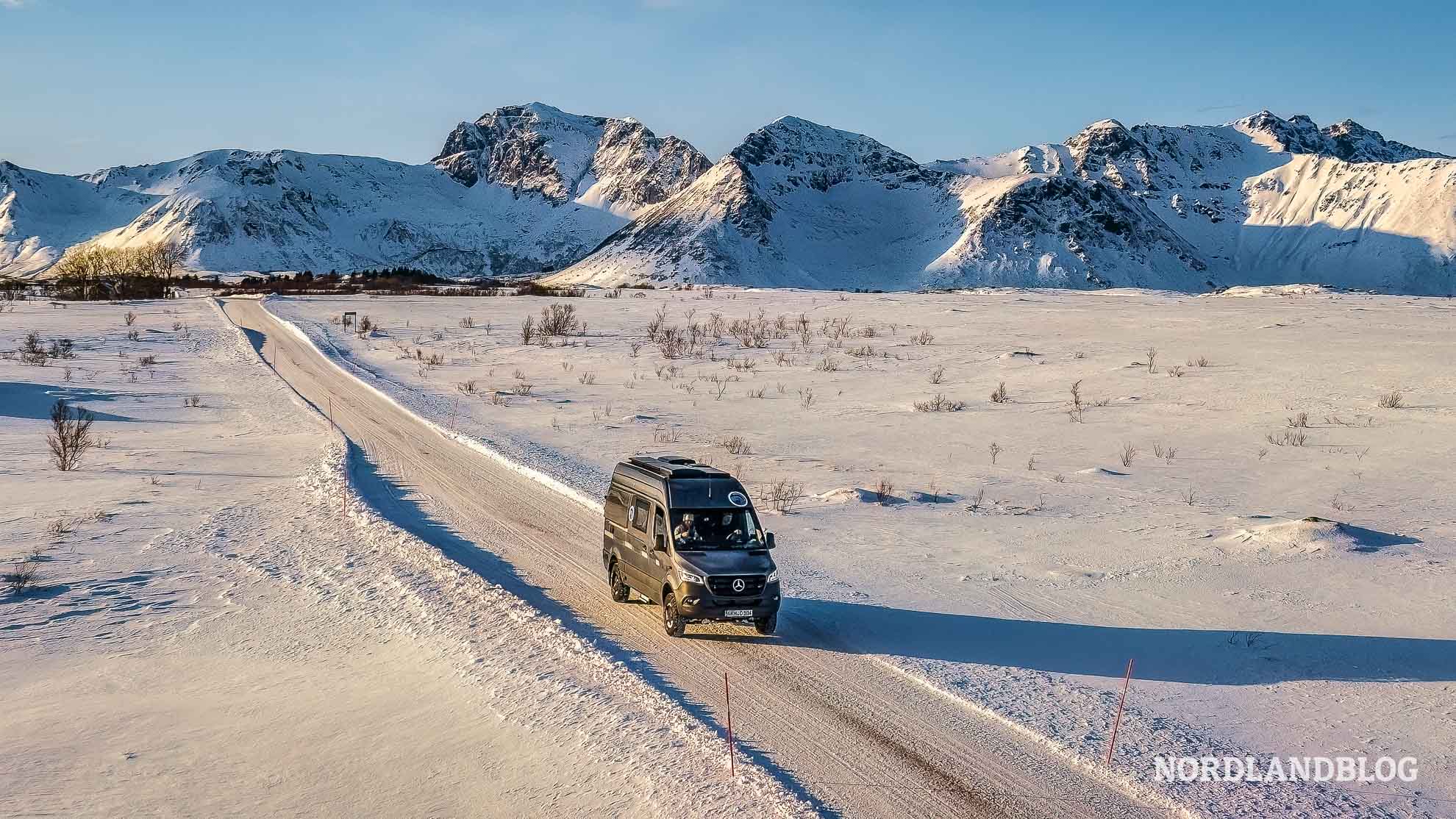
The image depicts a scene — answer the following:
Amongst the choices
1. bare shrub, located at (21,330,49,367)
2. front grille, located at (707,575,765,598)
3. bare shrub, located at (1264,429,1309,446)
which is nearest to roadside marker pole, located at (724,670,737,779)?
front grille, located at (707,575,765,598)

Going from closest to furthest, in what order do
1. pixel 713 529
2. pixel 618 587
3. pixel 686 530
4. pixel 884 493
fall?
pixel 686 530 → pixel 713 529 → pixel 618 587 → pixel 884 493

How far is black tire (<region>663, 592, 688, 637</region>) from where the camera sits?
13.0m

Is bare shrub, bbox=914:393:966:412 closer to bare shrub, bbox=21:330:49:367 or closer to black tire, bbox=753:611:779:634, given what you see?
black tire, bbox=753:611:779:634

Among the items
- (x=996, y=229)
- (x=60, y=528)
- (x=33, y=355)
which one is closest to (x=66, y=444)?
(x=60, y=528)

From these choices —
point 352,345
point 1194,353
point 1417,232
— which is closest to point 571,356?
point 352,345

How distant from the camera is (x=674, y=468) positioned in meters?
14.4

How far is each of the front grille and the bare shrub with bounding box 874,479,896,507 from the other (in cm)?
853

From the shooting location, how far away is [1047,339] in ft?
171

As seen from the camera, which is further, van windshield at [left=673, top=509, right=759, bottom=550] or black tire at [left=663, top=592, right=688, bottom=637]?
van windshield at [left=673, top=509, right=759, bottom=550]

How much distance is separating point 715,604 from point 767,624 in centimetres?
93

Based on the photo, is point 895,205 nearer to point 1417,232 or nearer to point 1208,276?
point 1208,276

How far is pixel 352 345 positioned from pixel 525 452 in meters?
33.6

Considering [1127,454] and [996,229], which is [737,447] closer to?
[1127,454]

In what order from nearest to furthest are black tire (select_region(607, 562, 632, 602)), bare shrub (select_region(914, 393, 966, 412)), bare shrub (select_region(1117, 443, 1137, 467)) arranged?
black tire (select_region(607, 562, 632, 602)) < bare shrub (select_region(1117, 443, 1137, 467)) < bare shrub (select_region(914, 393, 966, 412))
